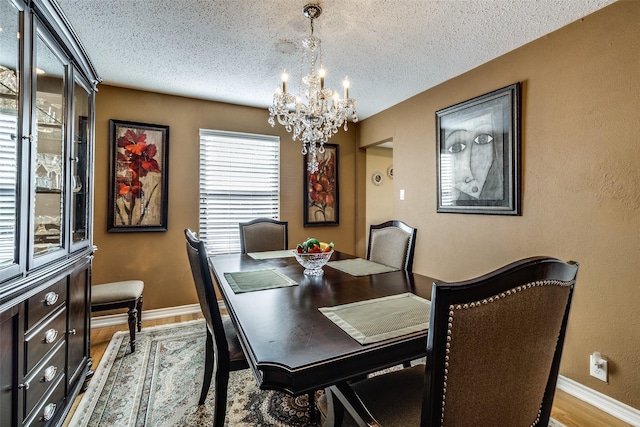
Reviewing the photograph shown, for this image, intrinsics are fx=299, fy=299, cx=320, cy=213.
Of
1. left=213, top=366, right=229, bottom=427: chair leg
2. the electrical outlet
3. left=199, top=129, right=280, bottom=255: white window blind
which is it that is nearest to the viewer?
left=213, top=366, right=229, bottom=427: chair leg

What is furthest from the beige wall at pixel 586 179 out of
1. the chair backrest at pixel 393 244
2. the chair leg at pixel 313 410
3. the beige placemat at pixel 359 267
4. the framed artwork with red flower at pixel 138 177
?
the framed artwork with red flower at pixel 138 177

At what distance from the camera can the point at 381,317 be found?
112 cm

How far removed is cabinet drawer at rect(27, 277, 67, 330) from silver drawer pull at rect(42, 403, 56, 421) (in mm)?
440

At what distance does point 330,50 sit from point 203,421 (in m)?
2.54

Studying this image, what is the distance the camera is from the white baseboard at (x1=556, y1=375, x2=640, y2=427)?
5.47 ft

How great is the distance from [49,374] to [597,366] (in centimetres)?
301

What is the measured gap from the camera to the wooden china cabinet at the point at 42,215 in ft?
3.78

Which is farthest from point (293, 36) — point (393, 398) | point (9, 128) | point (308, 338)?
point (393, 398)

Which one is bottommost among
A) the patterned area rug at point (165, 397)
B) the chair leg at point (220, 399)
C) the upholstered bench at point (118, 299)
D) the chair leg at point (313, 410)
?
the patterned area rug at point (165, 397)

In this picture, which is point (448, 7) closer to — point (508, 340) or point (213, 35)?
point (213, 35)

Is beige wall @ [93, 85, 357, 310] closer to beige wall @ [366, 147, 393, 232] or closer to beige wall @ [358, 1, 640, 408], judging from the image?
beige wall @ [366, 147, 393, 232]

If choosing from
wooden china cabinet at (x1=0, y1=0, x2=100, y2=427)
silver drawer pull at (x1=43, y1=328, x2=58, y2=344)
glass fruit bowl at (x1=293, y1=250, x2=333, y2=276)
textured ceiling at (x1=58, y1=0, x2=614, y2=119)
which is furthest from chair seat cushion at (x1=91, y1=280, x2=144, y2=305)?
textured ceiling at (x1=58, y1=0, x2=614, y2=119)

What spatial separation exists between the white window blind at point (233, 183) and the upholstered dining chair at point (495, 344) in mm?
2850

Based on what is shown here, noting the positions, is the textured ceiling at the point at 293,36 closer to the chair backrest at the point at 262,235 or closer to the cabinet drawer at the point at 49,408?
the chair backrest at the point at 262,235
